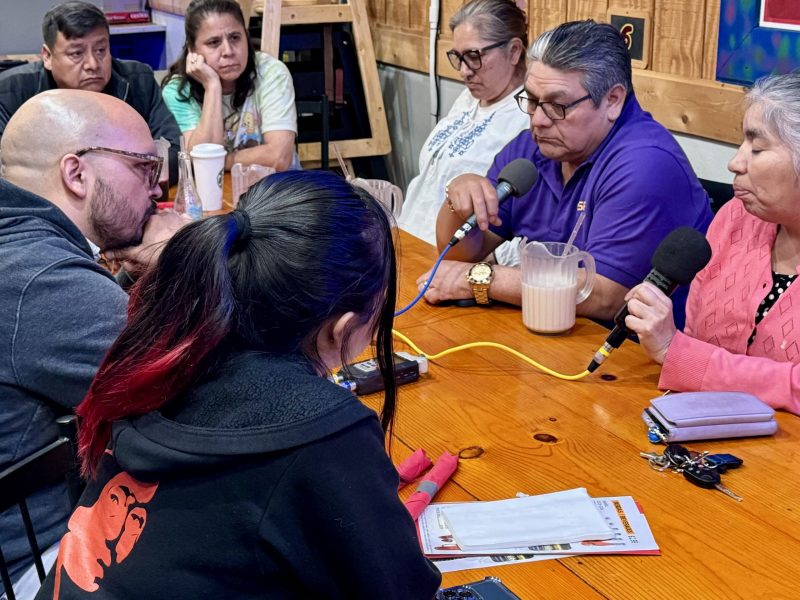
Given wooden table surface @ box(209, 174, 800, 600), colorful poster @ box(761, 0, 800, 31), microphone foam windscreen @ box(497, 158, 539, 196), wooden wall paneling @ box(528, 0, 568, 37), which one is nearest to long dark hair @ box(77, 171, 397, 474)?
wooden table surface @ box(209, 174, 800, 600)

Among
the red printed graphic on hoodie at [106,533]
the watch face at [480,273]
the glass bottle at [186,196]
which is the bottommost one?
the red printed graphic on hoodie at [106,533]

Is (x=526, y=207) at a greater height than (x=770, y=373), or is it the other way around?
(x=526, y=207)

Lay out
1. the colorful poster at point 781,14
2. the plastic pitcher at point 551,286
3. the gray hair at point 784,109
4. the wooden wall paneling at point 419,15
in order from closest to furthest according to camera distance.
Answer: the gray hair at point 784,109 → the plastic pitcher at point 551,286 → the colorful poster at point 781,14 → the wooden wall paneling at point 419,15

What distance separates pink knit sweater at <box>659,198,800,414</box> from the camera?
1693 millimetres

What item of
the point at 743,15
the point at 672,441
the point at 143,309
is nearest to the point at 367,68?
the point at 743,15

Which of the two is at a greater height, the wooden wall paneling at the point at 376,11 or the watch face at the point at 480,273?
the wooden wall paneling at the point at 376,11

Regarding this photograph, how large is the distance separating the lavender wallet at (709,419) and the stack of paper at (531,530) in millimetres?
205

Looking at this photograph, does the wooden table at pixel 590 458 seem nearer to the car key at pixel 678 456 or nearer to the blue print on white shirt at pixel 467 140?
the car key at pixel 678 456

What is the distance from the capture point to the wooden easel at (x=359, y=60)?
4.79 m

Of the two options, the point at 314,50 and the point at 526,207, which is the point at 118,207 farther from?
the point at 314,50

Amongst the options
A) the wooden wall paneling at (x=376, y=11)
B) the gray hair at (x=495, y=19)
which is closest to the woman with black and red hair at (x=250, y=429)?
the gray hair at (x=495, y=19)

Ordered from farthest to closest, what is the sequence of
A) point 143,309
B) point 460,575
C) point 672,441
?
point 672,441 → point 460,575 → point 143,309

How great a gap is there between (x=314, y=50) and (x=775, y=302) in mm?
3521

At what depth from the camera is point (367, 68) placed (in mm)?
4977
